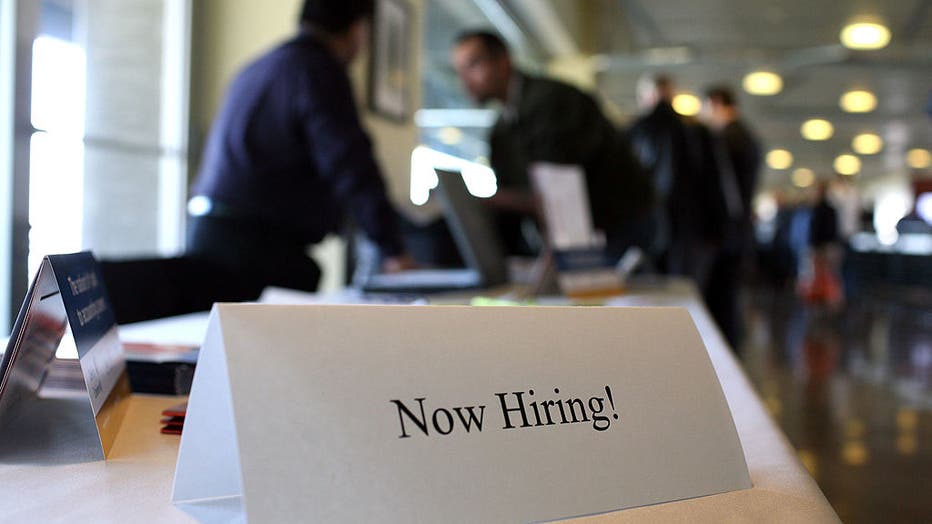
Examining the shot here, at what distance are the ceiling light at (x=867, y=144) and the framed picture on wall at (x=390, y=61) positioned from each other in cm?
1609

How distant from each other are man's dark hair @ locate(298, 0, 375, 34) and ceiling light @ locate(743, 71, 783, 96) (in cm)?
818

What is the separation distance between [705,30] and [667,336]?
9418 mm

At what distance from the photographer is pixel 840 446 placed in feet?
9.48

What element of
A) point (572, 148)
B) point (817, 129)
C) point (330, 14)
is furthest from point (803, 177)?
point (330, 14)

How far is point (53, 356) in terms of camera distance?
0.75m

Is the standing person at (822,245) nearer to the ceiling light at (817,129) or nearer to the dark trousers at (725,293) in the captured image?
the dark trousers at (725,293)

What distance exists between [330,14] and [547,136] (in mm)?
892

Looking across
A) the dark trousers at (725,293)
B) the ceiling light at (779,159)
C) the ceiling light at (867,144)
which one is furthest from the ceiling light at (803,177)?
the dark trousers at (725,293)

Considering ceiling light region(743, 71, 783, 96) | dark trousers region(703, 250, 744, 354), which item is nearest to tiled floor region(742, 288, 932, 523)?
dark trousers region(703, 250, 744, 354)

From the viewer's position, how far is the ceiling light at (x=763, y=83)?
9752 millimetres

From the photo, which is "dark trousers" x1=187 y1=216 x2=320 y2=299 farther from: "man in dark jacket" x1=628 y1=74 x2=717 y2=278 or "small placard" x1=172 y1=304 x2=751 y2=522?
"man in dark jacket" x1=628 y1=74 x2=717 y2=278

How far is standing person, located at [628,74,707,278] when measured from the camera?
398 centimetres

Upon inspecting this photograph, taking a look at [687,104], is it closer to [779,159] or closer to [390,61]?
[390,61]

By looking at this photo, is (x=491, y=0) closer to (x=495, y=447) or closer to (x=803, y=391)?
(x=803, y=391)
